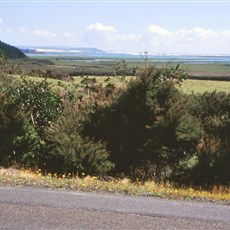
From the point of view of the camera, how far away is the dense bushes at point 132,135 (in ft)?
68.4

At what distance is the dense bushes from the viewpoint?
20844mm

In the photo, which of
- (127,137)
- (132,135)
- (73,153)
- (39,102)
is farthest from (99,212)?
(39,102)

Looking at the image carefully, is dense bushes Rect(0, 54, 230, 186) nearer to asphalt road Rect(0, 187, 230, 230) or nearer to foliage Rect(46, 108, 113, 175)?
foliage Rect(46, 108, 113, 175)

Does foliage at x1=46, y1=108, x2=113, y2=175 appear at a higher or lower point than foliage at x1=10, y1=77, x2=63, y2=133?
lower

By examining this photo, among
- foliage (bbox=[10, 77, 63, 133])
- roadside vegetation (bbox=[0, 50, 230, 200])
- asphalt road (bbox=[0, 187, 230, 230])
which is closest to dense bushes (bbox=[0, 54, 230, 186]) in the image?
roadside vegetation (bbox=[0, 50, 230, 200])

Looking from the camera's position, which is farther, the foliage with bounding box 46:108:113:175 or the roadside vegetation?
the roadside vegetation

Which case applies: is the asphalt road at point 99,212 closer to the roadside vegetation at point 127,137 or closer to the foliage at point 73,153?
the foliage at point 73,153

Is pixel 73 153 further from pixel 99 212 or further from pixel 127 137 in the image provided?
pixel 99 212

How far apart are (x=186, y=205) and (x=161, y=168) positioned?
12438 millimetres

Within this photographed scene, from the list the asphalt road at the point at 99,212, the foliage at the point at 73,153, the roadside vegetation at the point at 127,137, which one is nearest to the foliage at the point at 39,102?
the roadside vegetation at the point at 127,137

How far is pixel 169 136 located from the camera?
22016 mm

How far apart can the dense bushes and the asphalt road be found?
1028cm

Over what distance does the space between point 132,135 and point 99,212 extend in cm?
1419

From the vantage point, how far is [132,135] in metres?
22.9
